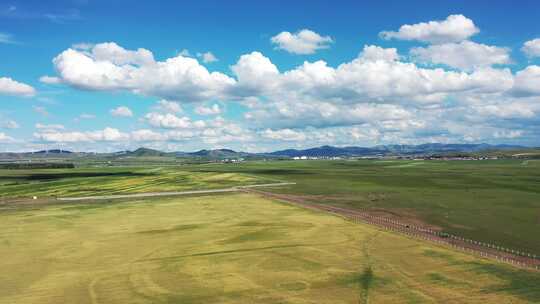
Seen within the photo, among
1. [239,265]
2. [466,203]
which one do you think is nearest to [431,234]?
[239,265]

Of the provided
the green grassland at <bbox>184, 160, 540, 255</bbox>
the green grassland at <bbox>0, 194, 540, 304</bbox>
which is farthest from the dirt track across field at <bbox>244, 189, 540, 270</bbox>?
the green grassland at <bbox>184, 160, 540, 255</bbox>

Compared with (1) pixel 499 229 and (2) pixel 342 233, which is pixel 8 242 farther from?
(1) pixel 499 229

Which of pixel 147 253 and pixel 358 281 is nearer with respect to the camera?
pixel 358 281

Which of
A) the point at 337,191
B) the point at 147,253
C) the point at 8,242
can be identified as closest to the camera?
the point at 147,253

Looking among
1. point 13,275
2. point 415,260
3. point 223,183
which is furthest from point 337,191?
point 13,275

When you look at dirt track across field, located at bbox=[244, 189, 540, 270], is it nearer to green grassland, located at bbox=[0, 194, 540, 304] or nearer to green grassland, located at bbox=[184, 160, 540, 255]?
green grassland, located at bbox=[0, 194, 540, 304]

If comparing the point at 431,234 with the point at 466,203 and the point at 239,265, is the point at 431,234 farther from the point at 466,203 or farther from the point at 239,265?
the point at 466,203
